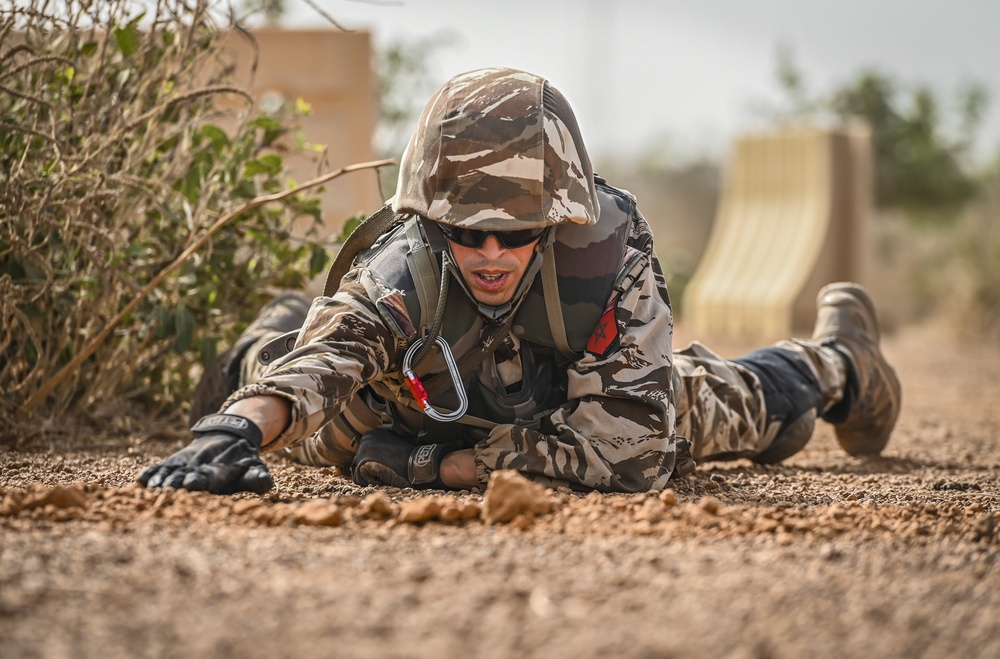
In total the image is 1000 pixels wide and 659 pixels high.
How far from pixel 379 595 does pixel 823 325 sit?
2.62 meters

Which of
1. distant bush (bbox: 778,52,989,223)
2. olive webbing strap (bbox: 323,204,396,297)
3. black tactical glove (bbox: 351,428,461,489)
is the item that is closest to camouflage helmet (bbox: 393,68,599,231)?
olive webbing strap (bbox: 323,204,396,297)

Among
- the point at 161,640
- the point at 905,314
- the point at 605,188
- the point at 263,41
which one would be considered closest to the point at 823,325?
the point at 605,188

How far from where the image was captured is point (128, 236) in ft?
12.6

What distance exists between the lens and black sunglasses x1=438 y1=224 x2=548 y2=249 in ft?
8.61

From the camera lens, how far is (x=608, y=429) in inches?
105

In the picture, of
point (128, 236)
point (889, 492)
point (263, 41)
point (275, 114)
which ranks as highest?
point (263, 41)

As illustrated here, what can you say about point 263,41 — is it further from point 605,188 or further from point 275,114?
point 605,188

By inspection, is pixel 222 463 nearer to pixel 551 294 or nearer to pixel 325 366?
pixel 325 366

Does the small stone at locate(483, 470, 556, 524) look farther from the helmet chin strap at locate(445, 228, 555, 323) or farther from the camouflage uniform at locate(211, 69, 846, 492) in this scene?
the helmet chin strap at locate(445, 228, 555, 323)

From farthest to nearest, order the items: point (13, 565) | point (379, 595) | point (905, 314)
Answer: point (905, 314) → point (13, 565) → point (379, 595)

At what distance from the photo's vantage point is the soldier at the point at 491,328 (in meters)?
2.56

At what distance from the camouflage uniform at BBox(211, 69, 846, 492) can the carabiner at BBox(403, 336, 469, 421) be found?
3 centimetres

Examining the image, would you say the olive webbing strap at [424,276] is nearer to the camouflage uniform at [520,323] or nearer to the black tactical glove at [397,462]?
the camouflage uniform at [520,323]

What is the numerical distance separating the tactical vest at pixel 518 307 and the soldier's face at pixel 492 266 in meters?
0.06
